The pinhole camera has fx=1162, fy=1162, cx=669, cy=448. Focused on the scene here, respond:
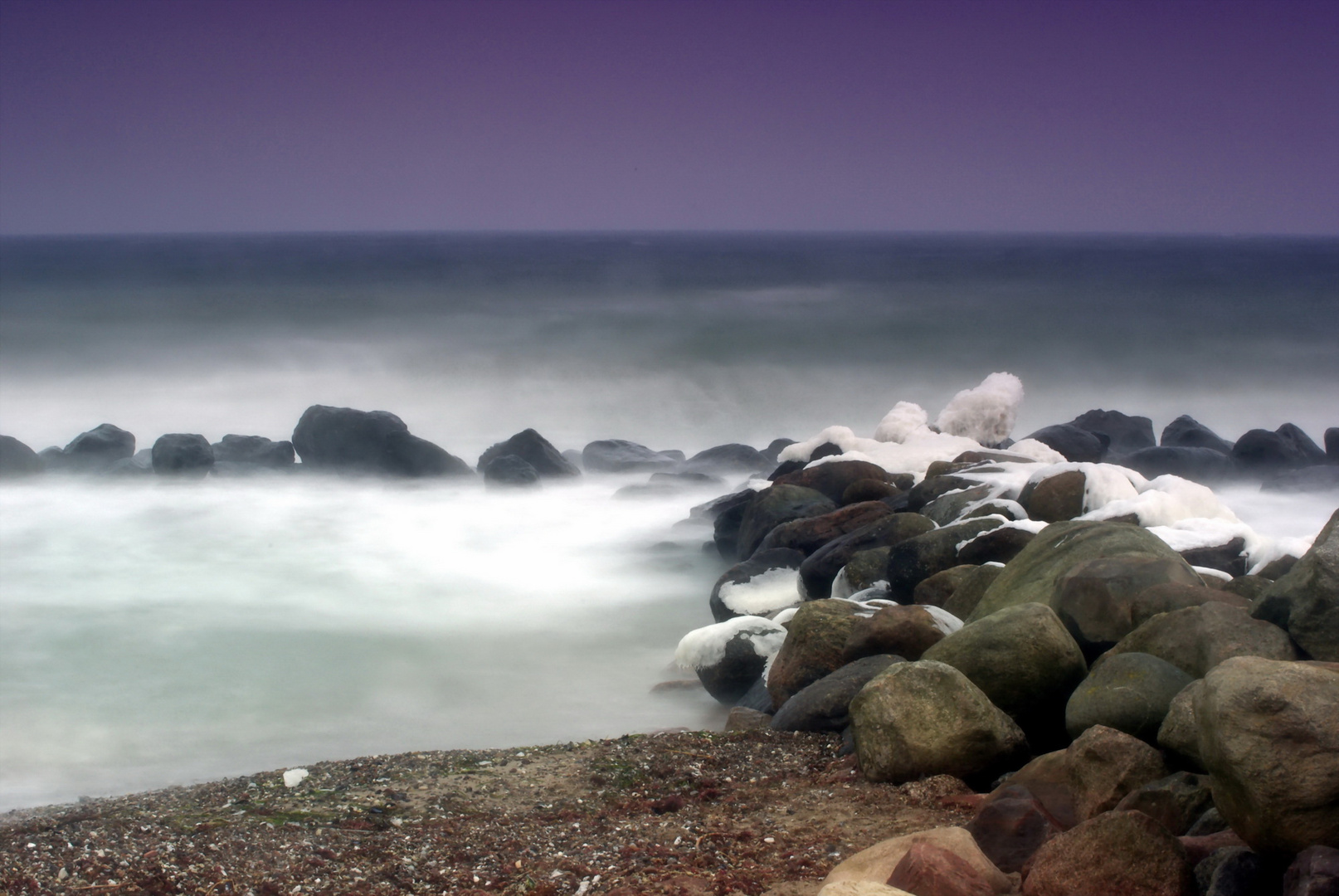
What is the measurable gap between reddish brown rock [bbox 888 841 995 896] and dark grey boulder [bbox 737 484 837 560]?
232 inches

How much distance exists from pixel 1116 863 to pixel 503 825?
2001 millimetres

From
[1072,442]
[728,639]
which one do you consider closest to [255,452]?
[1072,442]

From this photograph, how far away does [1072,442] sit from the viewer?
37.9ft

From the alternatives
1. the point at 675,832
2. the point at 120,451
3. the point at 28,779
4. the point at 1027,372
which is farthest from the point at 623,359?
the point at 675,832

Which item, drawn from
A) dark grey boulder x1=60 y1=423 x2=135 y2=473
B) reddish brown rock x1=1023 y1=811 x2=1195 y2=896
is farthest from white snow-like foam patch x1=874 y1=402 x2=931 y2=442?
dark grey boulder x1=60 y1=423 x2=135 y2=473

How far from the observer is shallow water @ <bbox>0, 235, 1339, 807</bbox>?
6.92m

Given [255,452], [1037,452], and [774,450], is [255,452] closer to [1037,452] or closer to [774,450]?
[774,450]

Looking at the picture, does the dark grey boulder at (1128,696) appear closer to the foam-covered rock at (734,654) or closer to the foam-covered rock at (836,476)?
the foam-covered rock at (734,654)

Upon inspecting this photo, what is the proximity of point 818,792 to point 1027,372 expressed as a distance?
23259 millimetres

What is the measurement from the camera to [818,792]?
13.9 ft

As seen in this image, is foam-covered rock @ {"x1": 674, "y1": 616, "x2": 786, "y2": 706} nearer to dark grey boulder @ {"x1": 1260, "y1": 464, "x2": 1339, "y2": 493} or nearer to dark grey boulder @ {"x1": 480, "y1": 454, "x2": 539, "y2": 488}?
dark grey boulder @ {"x1": 480, "y1": 454, "x2": 539, "y2": 488}

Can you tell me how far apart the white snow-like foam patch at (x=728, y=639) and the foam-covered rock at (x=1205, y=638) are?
2.22 m

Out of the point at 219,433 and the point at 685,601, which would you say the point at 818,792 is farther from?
the point at 219,433

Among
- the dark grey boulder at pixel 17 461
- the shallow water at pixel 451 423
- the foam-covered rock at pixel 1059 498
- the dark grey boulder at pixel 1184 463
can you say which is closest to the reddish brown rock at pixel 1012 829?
the shallow water at pixel 451 423
